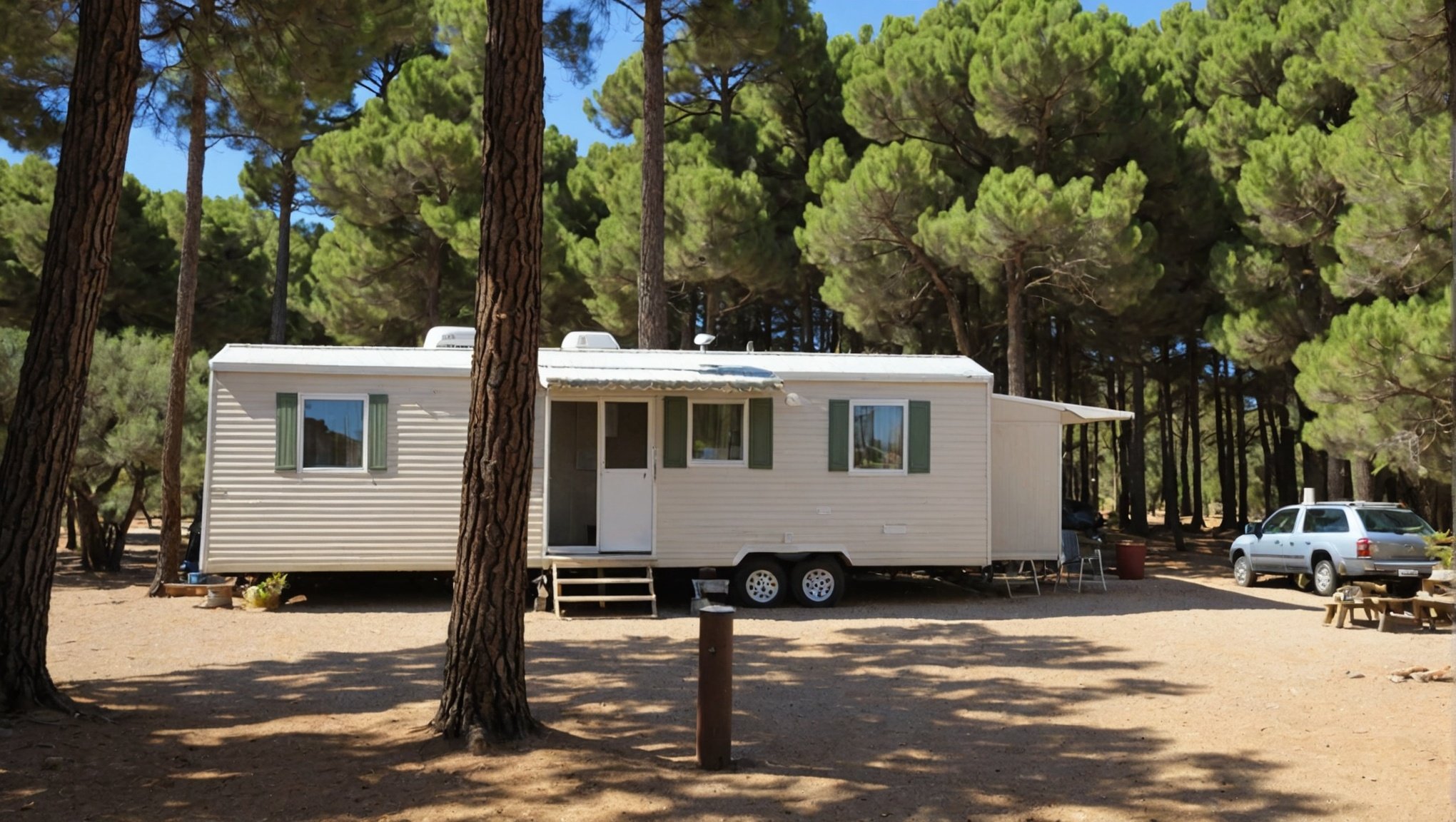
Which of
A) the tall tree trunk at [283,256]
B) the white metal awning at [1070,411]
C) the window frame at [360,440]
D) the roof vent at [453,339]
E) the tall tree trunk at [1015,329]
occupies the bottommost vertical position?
the window frame at [360,440]

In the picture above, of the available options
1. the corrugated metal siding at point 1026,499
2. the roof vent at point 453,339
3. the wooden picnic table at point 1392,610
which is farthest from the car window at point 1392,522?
the roof vent at point 453,339

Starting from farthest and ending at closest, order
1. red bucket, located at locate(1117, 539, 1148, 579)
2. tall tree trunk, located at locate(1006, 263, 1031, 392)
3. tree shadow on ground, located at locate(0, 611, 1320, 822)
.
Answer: tall tree trunk, located at locate(1006, 263, 1031, 392) < red bucket, located at locate(1117, 539, 1148, 579) < tree shadow on ground, located at locate(0, 611, 1320, 822)

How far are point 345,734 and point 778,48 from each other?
1638 centimetres

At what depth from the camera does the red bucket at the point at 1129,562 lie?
15.0 meters

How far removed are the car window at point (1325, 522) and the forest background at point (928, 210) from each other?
4.52 ft

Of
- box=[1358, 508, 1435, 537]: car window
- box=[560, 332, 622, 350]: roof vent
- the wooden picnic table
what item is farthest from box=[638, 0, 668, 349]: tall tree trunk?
box=[1358, 508, 1435, 537]: car window

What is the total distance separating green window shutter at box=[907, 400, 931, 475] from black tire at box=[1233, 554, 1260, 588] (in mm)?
5465

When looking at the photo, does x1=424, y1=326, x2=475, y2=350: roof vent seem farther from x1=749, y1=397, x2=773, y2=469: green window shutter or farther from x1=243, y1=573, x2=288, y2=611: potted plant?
x1=749, y1=397, x2=773, y2=469: green window shutter

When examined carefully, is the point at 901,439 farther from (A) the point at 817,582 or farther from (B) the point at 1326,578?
(B) the point at 1326,578

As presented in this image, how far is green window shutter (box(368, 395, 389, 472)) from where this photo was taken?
11.8 m

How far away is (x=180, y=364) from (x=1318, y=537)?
13374 millimetres

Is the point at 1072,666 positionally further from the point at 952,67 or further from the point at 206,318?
the point at 206,318

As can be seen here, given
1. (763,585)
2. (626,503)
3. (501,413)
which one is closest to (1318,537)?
(763,585)

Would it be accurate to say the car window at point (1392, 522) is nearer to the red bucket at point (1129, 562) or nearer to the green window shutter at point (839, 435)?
the red bucket at point (1129, 562)
